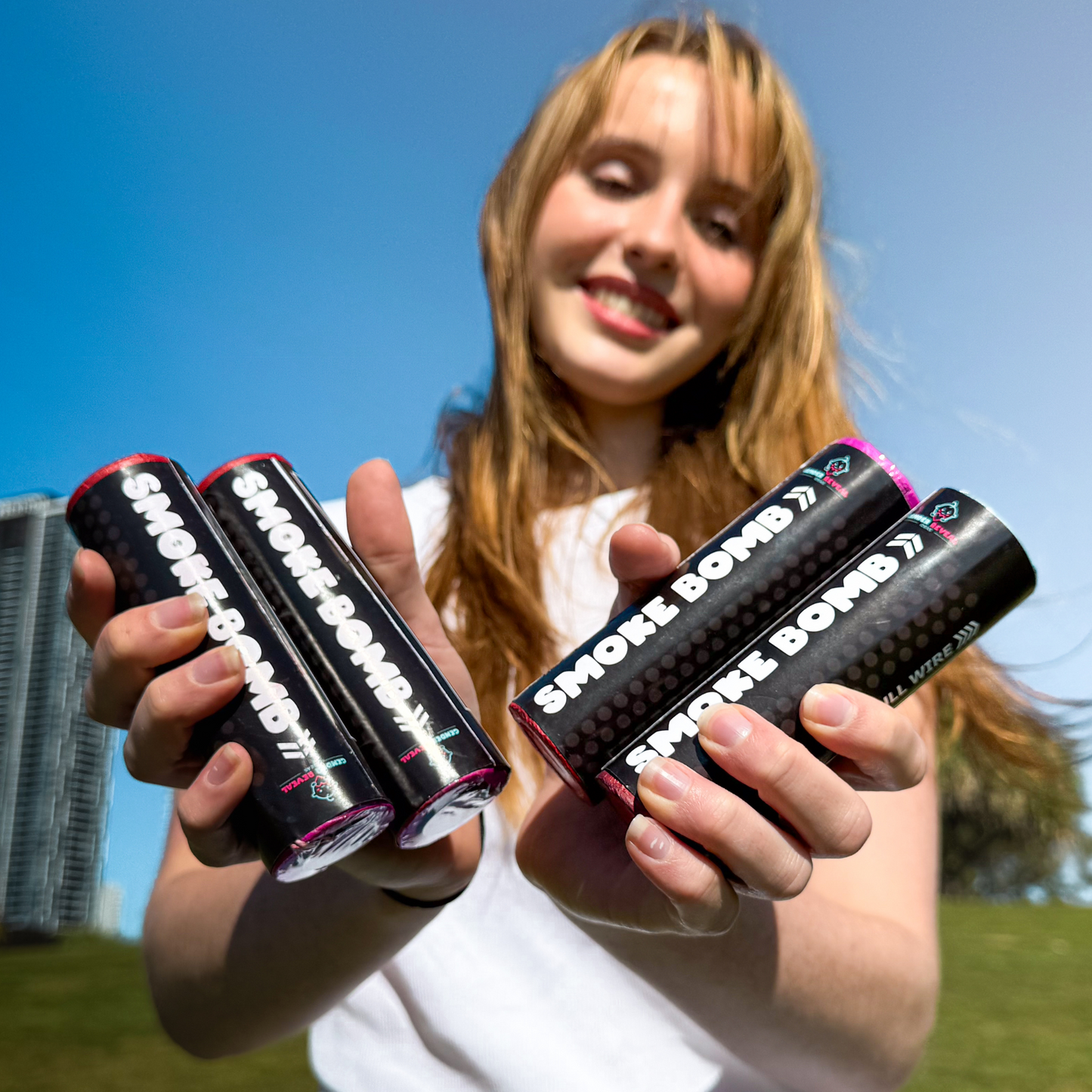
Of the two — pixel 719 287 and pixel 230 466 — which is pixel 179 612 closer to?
pixel 230 466

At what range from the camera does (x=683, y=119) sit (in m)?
2.06

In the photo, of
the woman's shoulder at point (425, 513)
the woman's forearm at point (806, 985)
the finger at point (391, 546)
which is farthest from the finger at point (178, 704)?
the woman's shoulder at point (425, 513)

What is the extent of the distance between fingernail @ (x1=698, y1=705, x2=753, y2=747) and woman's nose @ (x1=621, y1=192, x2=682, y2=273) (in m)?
1.21

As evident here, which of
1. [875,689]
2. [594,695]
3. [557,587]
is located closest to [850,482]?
[875,689]

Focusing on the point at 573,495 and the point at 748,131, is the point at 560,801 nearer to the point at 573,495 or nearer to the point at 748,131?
the point at 573,495

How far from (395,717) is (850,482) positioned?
0.72 metres

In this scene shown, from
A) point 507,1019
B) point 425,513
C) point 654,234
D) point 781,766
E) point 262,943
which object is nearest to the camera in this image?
point 781,766

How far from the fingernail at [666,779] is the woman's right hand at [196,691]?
1.38 feet

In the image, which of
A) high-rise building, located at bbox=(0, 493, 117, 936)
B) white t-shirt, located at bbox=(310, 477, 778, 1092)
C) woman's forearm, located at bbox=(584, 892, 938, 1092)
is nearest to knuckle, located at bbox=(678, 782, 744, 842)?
woman's forearm, located at bbox=(584, 892, 938, 1092)

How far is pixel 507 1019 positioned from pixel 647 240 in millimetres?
1644

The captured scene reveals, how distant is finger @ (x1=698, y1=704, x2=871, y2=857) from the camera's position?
1.11 metres

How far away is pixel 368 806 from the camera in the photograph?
46.3 inches

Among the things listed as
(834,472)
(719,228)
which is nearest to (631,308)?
(719,228)

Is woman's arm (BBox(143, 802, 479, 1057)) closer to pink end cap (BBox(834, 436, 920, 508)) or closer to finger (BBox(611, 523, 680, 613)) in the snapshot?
finger (BBox(611, 523, 680, 613))
